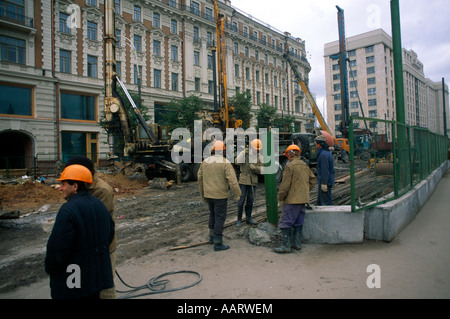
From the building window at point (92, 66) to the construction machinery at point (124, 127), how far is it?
1302 cm

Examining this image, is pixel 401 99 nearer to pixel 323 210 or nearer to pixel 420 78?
pixel 323 210

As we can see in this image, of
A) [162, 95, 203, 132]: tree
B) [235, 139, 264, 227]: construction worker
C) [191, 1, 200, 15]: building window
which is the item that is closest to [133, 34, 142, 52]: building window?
[162, 95, 203, 132]: tree

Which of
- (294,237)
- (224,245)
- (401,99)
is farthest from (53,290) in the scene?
(401,99)

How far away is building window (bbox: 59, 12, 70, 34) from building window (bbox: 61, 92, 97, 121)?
5339mm

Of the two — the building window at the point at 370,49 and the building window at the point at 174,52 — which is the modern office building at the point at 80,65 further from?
the building window at the point at 370,49

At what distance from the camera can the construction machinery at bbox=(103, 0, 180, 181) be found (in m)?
13.9

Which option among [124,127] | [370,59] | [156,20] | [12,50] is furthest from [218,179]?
[370,59]

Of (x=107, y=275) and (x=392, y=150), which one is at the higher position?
(x=392, y=150)

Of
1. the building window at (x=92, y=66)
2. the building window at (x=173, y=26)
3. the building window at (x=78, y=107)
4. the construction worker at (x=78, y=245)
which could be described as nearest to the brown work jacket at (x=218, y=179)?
the construction worker at (x=78, y=245)

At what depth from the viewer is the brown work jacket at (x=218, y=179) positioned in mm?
4934

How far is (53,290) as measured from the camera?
6.78ft

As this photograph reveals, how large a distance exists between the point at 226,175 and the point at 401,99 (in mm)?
5471

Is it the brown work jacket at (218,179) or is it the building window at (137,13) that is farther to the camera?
the building window at (137,13)

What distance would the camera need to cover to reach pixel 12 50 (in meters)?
21.5
